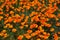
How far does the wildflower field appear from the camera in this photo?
170 inches

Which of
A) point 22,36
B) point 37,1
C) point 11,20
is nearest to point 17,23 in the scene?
point 11,20

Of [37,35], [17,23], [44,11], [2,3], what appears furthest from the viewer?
[2,3]

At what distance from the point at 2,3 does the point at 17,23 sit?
93 centimetres

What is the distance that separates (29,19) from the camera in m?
4.66

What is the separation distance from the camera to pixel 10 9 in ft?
16.8

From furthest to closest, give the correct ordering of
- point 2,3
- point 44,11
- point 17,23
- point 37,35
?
point 2,3 < point 44,11 < point 17,23 < point 37,35

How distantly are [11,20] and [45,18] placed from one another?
74 cm

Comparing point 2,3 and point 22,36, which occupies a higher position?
point 2,3

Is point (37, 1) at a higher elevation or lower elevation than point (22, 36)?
higher

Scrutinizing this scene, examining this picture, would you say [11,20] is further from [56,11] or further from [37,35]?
[56,11]

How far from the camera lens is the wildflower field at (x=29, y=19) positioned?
4.31 m

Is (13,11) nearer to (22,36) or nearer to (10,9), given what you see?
(10,9)

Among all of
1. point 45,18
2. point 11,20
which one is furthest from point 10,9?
point 45,18

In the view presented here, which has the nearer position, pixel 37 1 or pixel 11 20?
pixel 11 20
